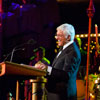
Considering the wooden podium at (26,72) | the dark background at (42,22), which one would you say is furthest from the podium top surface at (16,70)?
the dark background at (42,22)

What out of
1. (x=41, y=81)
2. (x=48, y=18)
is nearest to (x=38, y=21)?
(x=48, y=18)

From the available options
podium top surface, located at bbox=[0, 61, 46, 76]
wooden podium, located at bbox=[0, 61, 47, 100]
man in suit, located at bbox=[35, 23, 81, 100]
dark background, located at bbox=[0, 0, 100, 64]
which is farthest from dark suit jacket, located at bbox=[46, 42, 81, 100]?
dark background, located at bbox=[0, 0, 100, 64]

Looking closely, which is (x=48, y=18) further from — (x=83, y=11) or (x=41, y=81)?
(x=41, y=81)

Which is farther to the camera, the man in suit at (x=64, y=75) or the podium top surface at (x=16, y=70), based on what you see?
the man in suit at (x=64, y=75)

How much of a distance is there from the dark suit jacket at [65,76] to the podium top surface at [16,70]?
1.41 ft

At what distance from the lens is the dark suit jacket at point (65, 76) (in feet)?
8.47

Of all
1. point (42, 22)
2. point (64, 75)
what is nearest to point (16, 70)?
point (64, 75)

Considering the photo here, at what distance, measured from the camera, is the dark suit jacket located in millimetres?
2582

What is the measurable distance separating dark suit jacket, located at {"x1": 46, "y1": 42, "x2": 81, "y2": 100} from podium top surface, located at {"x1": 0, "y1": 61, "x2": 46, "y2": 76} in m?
0.43

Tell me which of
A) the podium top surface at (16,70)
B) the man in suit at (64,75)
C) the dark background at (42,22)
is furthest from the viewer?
the dark background at (42,22)

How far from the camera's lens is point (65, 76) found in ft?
8.48

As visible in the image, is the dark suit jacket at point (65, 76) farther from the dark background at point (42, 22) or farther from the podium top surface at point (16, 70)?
the dark background at point (42, 22)

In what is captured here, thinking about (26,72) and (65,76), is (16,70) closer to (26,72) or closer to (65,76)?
(26,72)

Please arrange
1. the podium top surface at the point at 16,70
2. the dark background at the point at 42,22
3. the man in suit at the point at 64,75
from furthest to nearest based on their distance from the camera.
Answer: the dark background at the point at 42,22, the man in suit at the point at 64,75, the podium top surface at the point at 16,70
